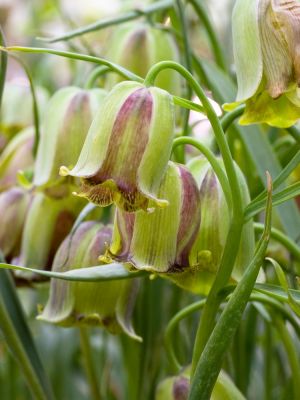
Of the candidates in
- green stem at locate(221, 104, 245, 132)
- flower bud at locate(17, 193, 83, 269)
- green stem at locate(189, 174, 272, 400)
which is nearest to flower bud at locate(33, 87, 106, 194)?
flower bud at locate(17, 193, 83, 269)

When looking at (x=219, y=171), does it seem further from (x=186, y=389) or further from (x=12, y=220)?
(x=12, y=220)

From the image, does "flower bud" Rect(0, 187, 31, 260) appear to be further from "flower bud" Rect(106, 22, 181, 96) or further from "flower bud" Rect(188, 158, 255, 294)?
"flower bud" Rect(188, 158, 255, 294)

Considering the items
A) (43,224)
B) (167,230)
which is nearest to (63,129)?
(43,224)

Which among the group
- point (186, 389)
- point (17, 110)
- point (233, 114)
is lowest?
point (186, 389)

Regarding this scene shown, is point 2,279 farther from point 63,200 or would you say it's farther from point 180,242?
point 180,242

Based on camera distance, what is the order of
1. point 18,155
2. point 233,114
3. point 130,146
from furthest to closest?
point 18,155 → point 233,114 → point 130,146

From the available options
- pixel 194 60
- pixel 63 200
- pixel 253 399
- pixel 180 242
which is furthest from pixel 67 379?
pixel 180 242
